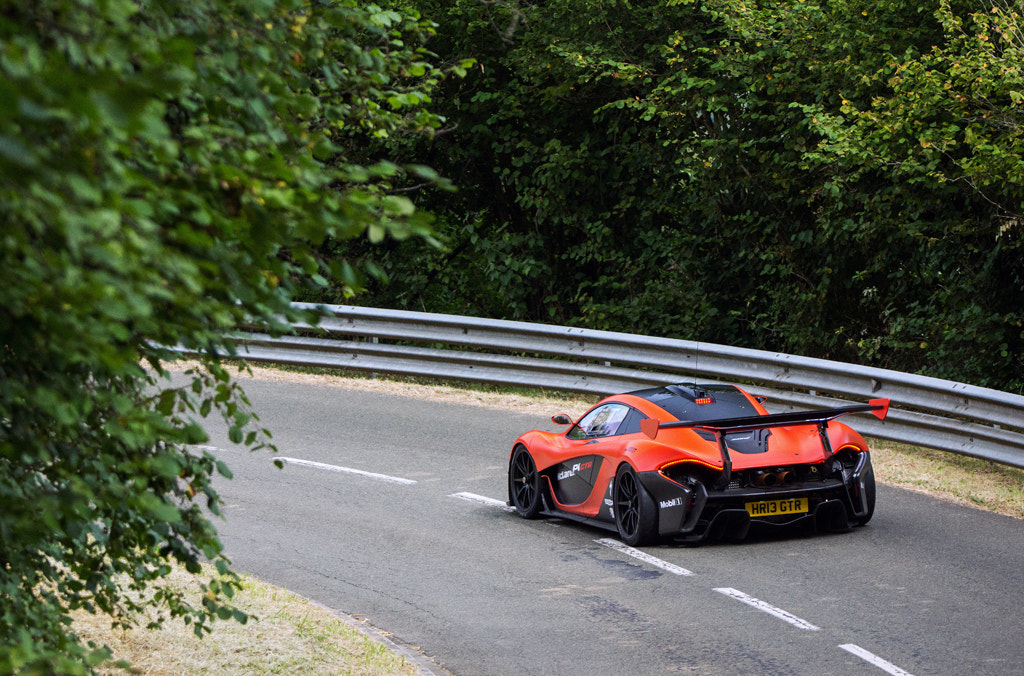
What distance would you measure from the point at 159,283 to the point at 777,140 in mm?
16478

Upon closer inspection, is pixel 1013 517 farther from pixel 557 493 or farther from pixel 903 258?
pixel 903 258

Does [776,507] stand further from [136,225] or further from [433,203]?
[433,203]

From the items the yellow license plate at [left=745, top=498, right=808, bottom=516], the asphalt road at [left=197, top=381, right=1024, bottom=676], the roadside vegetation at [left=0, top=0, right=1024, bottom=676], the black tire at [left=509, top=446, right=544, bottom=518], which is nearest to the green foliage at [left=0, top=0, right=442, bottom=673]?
the roadside vegetation at [left=0, top=0, right=1024, bottom=676]

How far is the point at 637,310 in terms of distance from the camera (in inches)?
801

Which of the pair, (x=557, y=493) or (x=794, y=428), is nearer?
(x=794, y=428)

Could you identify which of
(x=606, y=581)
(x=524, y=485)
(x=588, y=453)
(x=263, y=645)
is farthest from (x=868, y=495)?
(x=263, y=645)

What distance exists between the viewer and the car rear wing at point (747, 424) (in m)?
9.35

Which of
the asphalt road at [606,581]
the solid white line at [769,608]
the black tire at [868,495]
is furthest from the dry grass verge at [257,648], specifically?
the black tire at [868,495]

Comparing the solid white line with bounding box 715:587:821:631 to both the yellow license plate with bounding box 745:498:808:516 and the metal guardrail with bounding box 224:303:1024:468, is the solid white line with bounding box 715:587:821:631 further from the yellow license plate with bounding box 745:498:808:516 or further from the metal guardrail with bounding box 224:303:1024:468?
the metal guardrail with bounding box 224:303:1024:468

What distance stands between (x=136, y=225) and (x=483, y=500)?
9.02 metres

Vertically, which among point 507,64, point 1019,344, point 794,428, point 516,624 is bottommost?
point 516,624

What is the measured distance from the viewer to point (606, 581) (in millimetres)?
9172

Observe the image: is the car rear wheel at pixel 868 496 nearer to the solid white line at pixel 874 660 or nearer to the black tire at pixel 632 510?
the black tire at pixel 632 510

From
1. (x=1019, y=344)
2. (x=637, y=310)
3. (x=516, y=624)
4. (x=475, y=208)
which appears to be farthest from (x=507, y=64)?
(x=516, y=624)
